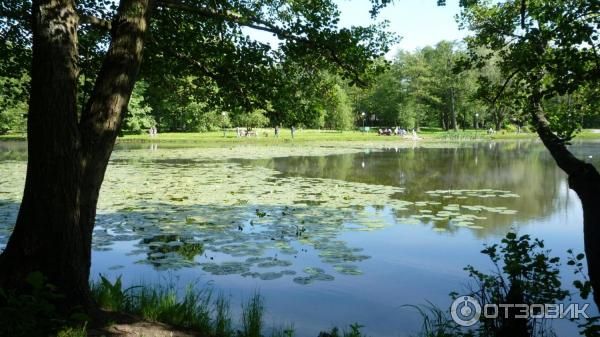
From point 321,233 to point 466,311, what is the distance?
4.53m

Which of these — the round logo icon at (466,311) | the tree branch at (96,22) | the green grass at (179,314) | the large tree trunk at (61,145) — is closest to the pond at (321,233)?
the round logo icon at (466,311)

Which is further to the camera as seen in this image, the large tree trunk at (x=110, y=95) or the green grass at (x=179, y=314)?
the green grass at (x=179, y=314)

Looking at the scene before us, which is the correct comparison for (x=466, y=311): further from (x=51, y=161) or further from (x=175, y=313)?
(x=51, y=161)

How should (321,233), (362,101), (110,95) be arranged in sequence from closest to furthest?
(110,95) → (321,233) → (362,101)

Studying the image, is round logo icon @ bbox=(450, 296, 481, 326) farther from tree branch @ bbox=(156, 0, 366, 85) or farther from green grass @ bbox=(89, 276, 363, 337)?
tree branch @ bbox=(156, 0, 366, 85)

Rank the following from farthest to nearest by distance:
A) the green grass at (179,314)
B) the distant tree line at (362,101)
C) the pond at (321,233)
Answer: the pond at (321,233) → the distant tree line at (362,101) → the green grass at (179,314)

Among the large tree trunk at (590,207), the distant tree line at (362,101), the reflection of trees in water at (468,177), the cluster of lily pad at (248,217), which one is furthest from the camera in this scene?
the reflection of trees in water at (468,177)

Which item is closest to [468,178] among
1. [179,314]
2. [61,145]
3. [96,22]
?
[179,314]

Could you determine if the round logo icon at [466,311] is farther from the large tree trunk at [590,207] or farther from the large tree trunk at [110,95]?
the large tree trunk at [110,95]

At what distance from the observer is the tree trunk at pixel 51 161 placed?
3.73 meters

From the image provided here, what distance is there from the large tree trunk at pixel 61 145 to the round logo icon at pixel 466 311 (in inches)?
153

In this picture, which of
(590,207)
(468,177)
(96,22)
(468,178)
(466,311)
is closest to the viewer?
(590,207)

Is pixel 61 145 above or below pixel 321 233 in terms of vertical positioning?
above

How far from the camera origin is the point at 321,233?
32.1ft
